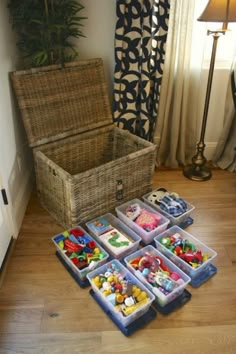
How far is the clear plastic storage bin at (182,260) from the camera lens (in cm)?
147

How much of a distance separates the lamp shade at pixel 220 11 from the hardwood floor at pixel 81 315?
1224 millimetres

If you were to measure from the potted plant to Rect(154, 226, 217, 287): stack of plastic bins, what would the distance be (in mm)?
1246

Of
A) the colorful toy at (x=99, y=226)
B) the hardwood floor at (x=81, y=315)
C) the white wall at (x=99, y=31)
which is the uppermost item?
the white wall at (x=99, y=31)

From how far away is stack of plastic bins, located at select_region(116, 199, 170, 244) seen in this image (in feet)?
5.45

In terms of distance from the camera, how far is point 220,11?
1664 mm

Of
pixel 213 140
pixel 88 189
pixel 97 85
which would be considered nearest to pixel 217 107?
pixel 213 140

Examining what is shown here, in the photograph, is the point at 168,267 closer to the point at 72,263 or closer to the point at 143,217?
the point at 143,217

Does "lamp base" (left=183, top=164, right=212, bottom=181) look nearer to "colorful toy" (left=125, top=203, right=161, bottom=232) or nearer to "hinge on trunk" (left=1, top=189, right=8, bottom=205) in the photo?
"colorful toy" (left=125, top=203, right=161, bottom=232)

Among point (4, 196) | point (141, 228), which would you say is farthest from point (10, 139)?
point (141, 228)

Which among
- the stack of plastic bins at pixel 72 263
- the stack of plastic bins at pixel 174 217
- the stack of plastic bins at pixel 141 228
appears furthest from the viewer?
the stack of plastic bins at pixel 174 217

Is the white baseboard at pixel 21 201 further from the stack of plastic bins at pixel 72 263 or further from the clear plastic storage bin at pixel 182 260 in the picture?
the clear plastic storage bin at pixel 182 260

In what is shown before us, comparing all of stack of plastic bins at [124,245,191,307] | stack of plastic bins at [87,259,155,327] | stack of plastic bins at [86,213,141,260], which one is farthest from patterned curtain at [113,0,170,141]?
stack of plastic bins at [87,259,155,327]

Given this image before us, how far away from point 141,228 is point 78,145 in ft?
2.32

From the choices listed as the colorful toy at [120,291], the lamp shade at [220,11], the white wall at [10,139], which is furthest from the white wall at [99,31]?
the colorful toy at [120,291]
